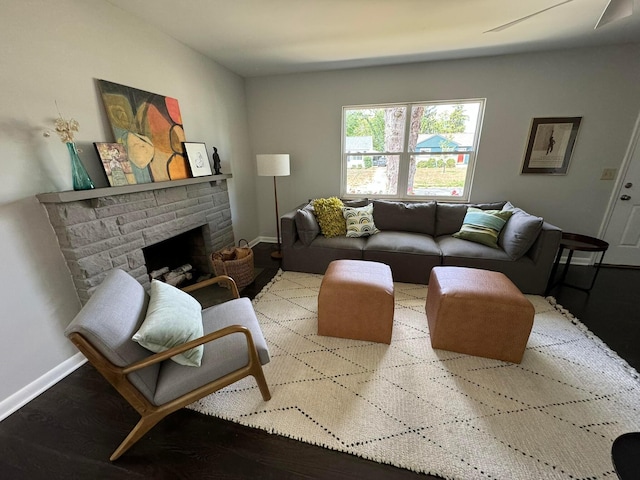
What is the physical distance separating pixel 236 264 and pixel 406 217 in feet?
6.79

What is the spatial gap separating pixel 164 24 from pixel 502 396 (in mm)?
3675

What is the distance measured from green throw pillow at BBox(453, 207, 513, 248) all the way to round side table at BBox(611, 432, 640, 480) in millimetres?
1911

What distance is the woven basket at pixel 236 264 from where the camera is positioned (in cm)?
255

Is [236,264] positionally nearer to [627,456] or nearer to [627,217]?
[627,456]

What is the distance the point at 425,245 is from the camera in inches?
106

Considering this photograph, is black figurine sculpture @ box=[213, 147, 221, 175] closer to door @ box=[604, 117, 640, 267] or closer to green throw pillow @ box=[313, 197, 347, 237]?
→ green throw pillow @ box=[313, 197, 347, 237]

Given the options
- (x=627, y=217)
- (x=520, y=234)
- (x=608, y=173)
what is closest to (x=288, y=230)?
(x=520, y=234)

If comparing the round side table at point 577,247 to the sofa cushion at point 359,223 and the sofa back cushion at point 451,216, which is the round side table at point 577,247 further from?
the sofa cushion at point 359,223

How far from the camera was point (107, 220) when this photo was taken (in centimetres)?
176

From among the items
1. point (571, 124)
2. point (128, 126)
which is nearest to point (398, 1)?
point (128, 126)

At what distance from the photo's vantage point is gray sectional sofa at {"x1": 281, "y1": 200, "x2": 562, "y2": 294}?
7.80 ft

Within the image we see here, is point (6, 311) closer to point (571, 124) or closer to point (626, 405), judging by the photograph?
point (626, 405)

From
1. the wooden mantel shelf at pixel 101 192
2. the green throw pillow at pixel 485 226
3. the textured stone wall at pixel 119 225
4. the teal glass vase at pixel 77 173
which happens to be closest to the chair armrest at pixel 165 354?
the textured stone wall at pixel 119 225

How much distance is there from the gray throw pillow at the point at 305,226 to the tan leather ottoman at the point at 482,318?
1.46m
